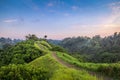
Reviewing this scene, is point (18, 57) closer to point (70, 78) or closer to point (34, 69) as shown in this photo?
point (34, 69)

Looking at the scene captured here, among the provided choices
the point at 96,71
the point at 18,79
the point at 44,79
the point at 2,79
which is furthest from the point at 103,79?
the point at 2,79

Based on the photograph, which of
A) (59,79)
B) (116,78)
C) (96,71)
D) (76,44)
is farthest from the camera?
(76,44)

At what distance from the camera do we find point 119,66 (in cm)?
1827

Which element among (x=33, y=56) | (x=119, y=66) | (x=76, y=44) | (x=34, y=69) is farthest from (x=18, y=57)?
(x=76, y=44)

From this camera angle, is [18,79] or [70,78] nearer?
[70,78]

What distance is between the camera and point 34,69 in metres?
18.1

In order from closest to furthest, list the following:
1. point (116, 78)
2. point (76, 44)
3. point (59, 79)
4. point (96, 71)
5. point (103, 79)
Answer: point (59, 79) < point (103, 79) < point (116, 78) < point (96, 71) < point (76, 44)

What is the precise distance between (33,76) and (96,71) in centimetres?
608

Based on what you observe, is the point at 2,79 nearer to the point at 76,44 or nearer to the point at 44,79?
the point at 44,79

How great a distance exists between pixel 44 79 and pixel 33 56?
17.4 meters

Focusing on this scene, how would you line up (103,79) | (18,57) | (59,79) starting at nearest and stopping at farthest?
1. (59,79)
2. (103,79)
3. (18,57)

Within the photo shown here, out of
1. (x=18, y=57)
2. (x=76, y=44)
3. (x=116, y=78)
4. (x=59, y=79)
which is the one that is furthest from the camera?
(x=76, y=44)

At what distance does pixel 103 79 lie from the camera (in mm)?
16344

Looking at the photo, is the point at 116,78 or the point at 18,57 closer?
the point at 116,78
